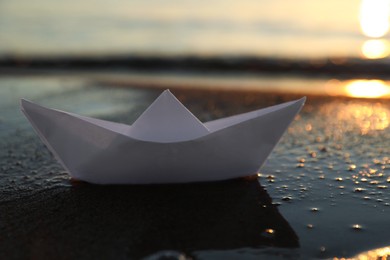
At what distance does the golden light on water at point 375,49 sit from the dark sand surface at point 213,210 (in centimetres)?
942

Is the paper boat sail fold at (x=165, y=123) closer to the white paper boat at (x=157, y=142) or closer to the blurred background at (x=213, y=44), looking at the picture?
the white paper boat at (x=157, y=142)

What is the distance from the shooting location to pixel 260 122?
2672mm

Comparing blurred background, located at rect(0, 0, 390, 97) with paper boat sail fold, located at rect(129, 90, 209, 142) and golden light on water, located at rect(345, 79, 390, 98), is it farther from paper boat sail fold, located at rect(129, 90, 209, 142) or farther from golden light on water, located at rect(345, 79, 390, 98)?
paper boat sail fold, located at rect(129, 90, 209, 142)

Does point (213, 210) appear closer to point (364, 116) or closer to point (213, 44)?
point (364, 116)

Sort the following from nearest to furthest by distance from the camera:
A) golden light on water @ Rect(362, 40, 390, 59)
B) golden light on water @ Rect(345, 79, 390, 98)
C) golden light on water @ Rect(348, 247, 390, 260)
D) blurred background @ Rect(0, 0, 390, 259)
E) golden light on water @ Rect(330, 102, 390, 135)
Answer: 1. golden light on water @ Rect(348, 247, 390, 260)
2. blurred background @ Rect(0, 0, 390, 259)
3. golden light on water @ Rect(330, 102, 390, 135)
4. golden light on water @ Rect(345, 79, 390, 98)
5. golden light on water @ Rect(362, 40, 390, 59)

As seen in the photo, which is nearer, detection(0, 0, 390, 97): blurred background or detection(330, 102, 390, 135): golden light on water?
detection(330, 102, 390, 135): golden light on water

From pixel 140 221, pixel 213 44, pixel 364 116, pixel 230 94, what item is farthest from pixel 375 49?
pixel 140 221

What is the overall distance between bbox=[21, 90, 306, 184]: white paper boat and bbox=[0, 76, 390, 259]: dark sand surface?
0.37ft

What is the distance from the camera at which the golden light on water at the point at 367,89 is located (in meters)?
7.33

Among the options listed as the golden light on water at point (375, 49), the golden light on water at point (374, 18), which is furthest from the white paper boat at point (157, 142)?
the golden light on water at point (374, 18)

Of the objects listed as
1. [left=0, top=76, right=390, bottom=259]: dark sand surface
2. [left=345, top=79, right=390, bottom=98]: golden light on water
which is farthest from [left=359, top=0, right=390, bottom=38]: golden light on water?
[left=0, top=76, right=390, bottom=259]: dark sand surface

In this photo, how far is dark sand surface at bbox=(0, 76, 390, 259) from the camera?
81.4 inches

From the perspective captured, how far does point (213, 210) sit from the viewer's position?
97.0 inches

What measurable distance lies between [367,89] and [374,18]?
665 inches
